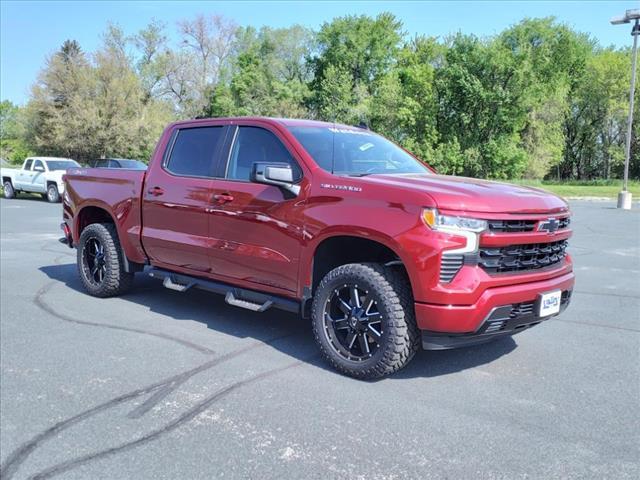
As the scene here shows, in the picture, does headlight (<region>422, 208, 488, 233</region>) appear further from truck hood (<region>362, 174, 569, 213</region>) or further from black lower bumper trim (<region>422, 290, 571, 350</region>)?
black lower bumper trim (<region>422, 290, 571, 350</region>)

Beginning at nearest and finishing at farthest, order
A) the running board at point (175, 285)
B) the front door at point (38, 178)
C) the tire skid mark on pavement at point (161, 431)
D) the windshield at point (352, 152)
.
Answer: the tire skid mark on pavement at point (161, 431) → the windshield at point (352, 152) → the running board at point (175, 285) → the front door at point (38, 178)

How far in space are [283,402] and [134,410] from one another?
94cm

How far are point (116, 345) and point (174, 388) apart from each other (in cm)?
117

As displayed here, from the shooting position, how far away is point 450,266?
371cm

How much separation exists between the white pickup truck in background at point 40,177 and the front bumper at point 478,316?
73.9 ft

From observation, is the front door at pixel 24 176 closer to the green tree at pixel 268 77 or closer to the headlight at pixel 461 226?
the headlight at pixel 461 226

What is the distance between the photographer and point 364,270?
4.08 metres

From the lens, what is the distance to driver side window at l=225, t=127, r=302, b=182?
4855 millimetres

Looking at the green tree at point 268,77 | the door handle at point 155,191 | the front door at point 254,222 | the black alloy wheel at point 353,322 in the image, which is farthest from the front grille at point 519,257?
the green tree at point 268,77

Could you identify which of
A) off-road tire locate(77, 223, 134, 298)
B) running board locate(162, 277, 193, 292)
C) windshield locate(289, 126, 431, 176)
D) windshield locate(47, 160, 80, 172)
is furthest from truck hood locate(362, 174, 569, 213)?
windshield locate(47, 160, 80, 172)

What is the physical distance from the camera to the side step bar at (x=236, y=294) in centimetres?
472

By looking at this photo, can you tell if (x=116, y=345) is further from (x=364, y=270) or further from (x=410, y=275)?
(x=410, y=275)

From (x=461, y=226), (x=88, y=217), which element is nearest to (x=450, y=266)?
(x=461, y=226)

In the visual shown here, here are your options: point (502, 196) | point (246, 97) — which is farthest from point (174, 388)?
point (246, 97)
